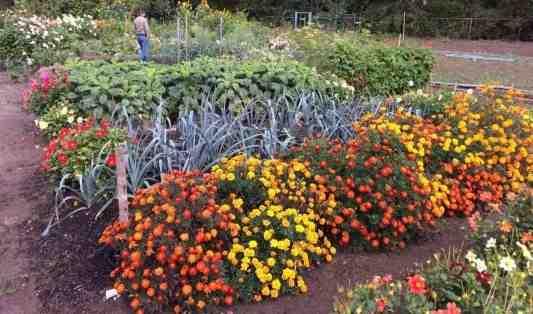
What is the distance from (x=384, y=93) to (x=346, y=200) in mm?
4906

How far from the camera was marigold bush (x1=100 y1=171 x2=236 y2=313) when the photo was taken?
250 cm

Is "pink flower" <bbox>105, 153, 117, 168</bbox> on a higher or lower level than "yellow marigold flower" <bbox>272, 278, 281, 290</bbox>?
higher

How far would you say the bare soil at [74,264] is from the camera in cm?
265

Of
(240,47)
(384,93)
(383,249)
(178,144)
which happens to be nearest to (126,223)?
(178,144)

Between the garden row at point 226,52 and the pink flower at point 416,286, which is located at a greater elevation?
the garden row at point 226,52

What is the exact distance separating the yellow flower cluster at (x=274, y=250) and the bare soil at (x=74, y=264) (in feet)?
0.34

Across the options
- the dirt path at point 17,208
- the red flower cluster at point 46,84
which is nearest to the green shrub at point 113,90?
the red flower cluster at point 46,84

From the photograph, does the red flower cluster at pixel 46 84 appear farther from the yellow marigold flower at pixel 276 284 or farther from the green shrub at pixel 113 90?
the yellow marigold flower at pixel 276 284

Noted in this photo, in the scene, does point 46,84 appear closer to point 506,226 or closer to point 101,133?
point 101,133

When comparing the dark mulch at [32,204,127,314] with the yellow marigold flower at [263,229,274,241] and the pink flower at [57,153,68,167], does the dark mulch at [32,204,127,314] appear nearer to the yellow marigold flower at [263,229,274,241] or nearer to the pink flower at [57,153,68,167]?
the pink flower at [57,153,68,167]

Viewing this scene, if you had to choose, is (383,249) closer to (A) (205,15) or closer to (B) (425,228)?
(B) (425,228)

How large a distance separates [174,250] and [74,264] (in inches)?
31.2

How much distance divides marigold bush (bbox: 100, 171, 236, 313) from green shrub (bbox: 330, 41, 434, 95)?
500cm

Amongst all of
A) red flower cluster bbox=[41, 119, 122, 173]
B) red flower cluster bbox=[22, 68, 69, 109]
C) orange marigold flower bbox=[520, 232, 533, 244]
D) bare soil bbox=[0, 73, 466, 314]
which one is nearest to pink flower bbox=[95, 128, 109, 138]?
red flower cluster bbox=[41, 119, 122, 173]
